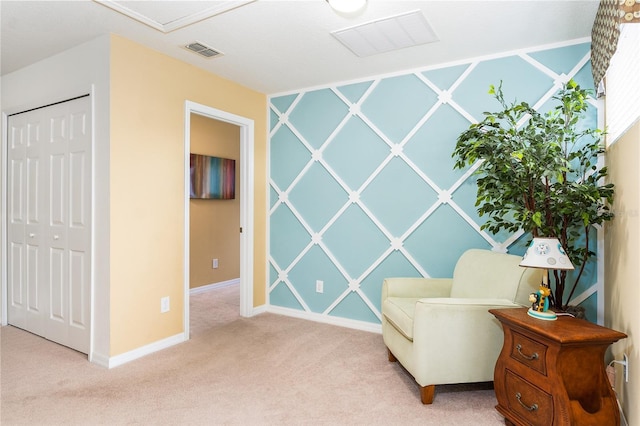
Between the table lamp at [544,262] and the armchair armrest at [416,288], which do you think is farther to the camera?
the armchair armrest at [416,288]

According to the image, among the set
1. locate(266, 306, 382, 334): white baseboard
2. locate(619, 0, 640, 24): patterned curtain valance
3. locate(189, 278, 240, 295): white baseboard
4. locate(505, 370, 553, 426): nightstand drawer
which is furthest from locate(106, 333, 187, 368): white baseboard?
locate(619, 0, 640, 24): patterned curtain valance

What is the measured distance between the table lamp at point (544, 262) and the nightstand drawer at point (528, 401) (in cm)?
33

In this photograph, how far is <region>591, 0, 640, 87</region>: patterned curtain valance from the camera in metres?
1.55

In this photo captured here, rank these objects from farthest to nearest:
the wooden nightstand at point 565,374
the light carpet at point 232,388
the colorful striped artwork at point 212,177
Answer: the colorful striped artwork at point 212,177
the light carpet at point 232,388
the wooden nightstand at point 565,374

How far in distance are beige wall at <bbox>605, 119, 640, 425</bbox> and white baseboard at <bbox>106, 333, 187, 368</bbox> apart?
285 centimetres

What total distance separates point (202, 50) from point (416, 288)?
2.37m

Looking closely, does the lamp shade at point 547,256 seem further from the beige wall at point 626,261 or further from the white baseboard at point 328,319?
the white baseboard at point 328,319

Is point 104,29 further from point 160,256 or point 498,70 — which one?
point 498,70

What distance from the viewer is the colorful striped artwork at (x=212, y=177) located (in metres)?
4.77

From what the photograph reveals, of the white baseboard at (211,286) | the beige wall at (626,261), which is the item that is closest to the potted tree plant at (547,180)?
the beige wall at (626,261)

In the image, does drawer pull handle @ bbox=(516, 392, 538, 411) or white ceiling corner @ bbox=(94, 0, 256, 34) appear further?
white ceiling corner @ bbox=(94, 0, 256, 34)

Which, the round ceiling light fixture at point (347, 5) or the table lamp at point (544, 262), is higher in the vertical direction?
the round ceiling light fixture at point (347, 5)

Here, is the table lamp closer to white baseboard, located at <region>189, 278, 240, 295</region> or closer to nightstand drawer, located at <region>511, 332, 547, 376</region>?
nightstand drawer, located at <region>511, 332, 547, 376</region>

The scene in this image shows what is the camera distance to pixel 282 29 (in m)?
2.54
